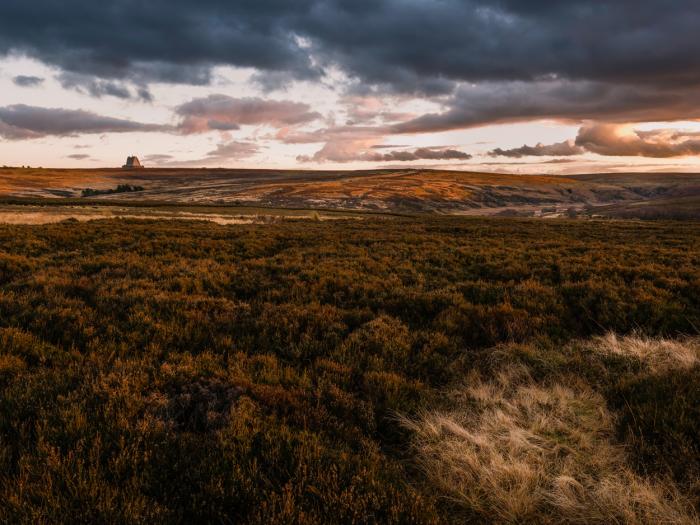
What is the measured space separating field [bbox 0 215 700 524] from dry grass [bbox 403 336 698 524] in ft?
0.06

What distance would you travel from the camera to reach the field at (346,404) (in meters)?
2.97

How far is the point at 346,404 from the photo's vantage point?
14.6ft

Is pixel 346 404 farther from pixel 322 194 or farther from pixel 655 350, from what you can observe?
pixel 322 194

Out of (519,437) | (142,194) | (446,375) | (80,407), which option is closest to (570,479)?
(519,437)

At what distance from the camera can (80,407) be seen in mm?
3846

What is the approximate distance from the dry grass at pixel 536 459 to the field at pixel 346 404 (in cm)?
2

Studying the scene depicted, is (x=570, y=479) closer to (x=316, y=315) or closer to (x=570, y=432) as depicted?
(x=570, y=432)

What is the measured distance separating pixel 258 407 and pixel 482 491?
230cm

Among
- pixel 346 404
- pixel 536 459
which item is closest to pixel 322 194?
pixel 346 404

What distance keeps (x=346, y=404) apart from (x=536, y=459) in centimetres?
197

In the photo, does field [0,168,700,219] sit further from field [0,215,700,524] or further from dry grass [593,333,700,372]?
dry grass [593,333,700,372]

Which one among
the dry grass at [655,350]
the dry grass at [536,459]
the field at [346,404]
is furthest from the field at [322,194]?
the dry grass at [536,459]

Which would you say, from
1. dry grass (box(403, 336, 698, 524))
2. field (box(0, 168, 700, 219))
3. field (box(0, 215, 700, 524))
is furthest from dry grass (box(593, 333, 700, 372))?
field (box(0, 168, 700, 219))

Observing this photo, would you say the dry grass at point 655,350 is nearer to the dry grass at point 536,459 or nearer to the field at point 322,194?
the dry grass at point 536,459
